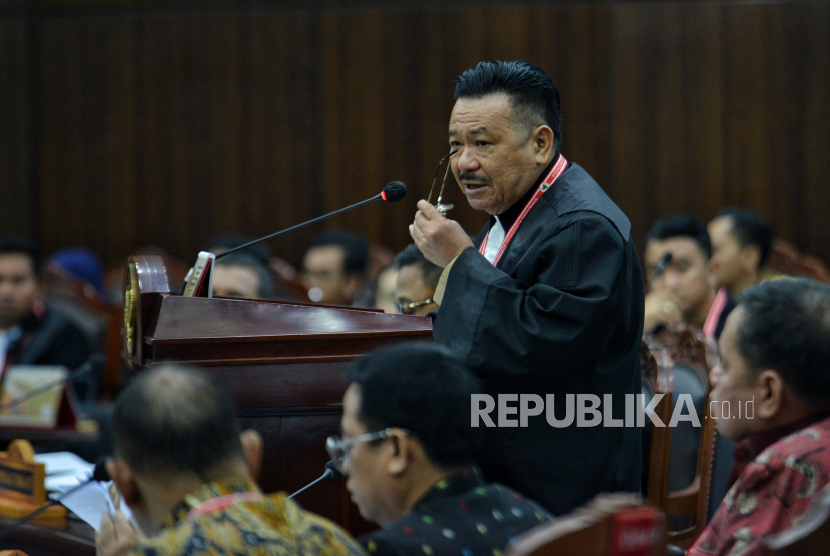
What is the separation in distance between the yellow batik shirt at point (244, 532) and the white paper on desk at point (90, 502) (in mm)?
805

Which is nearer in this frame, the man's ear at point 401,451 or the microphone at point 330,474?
the man's ear at point 401,451

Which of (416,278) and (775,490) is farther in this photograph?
(416,278)

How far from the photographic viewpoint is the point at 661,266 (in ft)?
13.5

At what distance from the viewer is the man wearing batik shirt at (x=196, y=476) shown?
1176 mm

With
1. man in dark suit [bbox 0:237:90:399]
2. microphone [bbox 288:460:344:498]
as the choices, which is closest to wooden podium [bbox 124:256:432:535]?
microphone [bbox 288:460:344:498]

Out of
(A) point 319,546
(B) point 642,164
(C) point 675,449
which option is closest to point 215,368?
(A) point 319,546

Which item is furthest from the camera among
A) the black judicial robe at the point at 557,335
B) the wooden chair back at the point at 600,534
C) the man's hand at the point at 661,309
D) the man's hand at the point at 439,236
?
the man's hand at the point at 661,309

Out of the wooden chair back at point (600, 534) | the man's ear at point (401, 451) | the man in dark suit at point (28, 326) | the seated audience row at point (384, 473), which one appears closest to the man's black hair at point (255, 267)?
the man in dark suit at point (28, 326)

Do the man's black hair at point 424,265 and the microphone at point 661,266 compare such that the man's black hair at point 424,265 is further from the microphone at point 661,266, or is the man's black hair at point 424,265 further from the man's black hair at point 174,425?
the microphone at point 661,266

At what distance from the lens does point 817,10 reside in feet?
19.9

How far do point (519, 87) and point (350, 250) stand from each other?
3.08m

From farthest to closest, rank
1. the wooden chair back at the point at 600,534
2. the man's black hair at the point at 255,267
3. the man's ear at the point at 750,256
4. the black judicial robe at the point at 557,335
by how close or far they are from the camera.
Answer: the man's ear at the point at 750,256 < the man's black hair at the point at 255,267 < the black judicial robe at the point at 557,335 < the wooden chair back at the point at 600,534

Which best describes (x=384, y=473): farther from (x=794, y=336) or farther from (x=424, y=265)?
(x=424, y=265)

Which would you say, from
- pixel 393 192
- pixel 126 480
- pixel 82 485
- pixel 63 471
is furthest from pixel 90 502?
pixel 393 192
